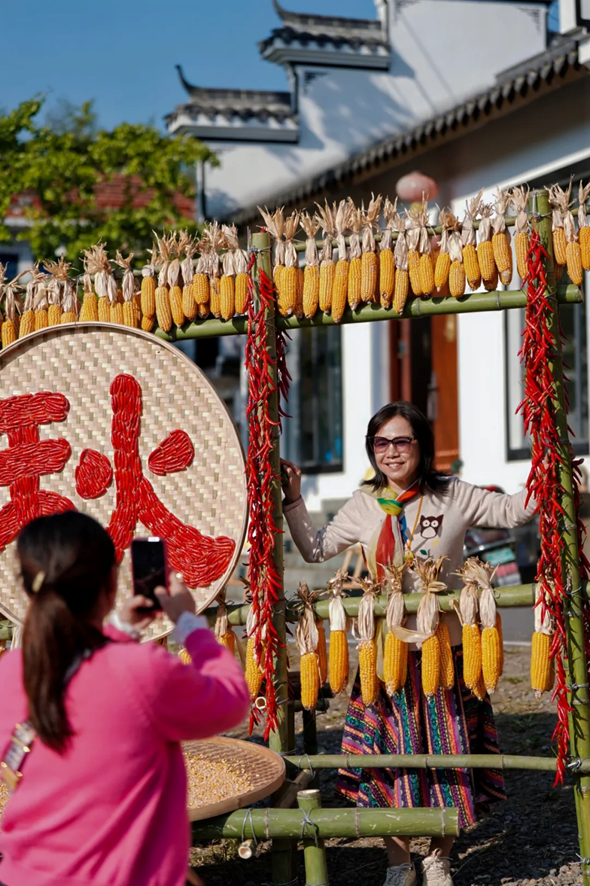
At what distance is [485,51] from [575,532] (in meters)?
12.9

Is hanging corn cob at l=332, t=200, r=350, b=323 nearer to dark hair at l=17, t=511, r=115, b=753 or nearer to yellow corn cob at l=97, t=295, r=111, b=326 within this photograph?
yellow corn cob at l=97, t=295, r=111, b=326

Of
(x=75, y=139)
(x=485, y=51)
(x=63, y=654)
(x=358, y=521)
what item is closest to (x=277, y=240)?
(x=358, y=521)

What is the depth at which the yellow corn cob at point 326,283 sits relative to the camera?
3629 millimetres

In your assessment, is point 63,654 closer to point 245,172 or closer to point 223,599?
point 223,599

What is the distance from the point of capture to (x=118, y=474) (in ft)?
12.3

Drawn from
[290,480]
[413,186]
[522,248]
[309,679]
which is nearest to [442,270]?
[522,248]

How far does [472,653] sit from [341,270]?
132cm

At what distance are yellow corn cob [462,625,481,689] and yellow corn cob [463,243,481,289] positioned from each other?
111 cm

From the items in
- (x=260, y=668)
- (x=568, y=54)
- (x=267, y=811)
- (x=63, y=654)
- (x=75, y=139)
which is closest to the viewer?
(x=63, y=654)

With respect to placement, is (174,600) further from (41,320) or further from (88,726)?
(41,320)

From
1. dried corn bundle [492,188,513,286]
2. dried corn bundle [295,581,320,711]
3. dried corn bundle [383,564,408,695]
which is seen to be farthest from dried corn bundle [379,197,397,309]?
dried corn bundle [295,581,320,711]

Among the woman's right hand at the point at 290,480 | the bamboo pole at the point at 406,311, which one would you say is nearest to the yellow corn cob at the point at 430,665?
the woman's right hand at the point at 290,480

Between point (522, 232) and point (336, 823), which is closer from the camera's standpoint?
point (336, 823)

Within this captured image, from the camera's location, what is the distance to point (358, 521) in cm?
371
